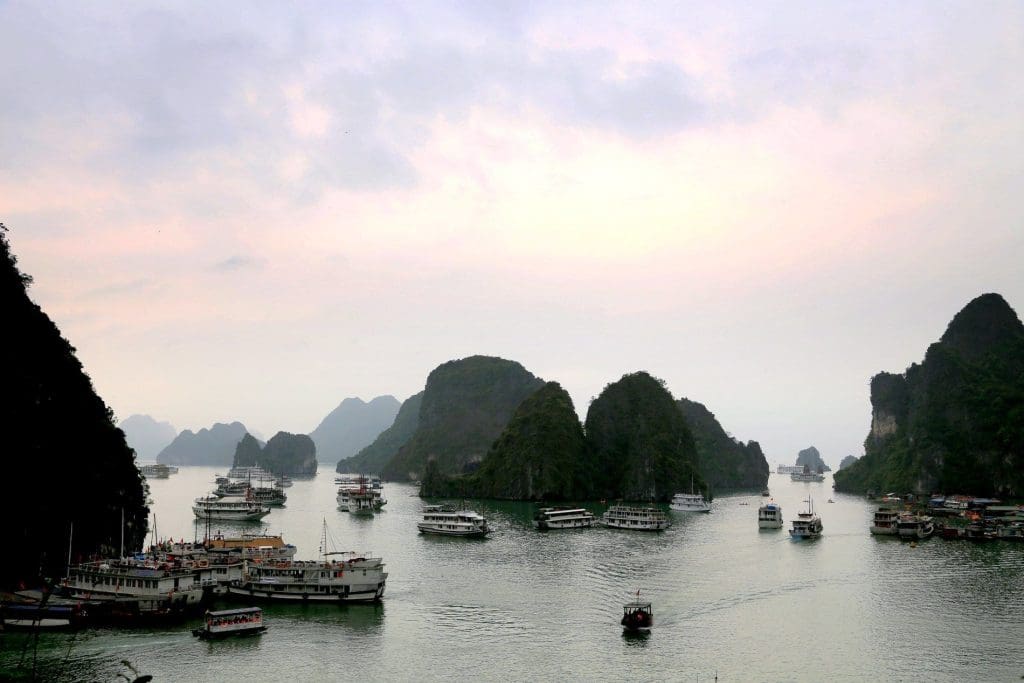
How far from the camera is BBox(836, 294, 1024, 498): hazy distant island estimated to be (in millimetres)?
138000

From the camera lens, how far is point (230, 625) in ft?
154

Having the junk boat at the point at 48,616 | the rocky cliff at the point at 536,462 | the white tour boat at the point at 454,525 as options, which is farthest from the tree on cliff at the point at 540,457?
→ the junk boat at the point at 48,616

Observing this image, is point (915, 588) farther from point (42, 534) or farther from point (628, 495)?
point (628, 495)

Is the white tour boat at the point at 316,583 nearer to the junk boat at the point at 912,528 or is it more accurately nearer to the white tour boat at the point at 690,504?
the junk boat at the point at 912,528

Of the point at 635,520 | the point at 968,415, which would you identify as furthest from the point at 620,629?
the point at 968,415

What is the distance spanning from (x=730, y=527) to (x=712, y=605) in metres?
56.2

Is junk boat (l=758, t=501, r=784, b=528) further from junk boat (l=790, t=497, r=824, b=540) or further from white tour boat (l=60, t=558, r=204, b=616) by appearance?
white tour boat (l=60, t=558, r=204, b=616)

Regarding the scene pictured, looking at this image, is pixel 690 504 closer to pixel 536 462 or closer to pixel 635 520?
pixel 536 462

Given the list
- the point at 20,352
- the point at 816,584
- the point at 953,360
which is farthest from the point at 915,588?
the point at 953,360

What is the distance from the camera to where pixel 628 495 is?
511 feet

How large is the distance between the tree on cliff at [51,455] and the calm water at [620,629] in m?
15.1

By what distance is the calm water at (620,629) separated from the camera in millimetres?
41406

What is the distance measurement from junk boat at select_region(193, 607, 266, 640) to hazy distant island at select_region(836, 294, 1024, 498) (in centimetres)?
13156

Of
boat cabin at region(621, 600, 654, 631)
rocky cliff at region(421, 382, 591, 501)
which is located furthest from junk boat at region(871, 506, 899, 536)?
rocky cliff at region(421, 382, 591, 501)
